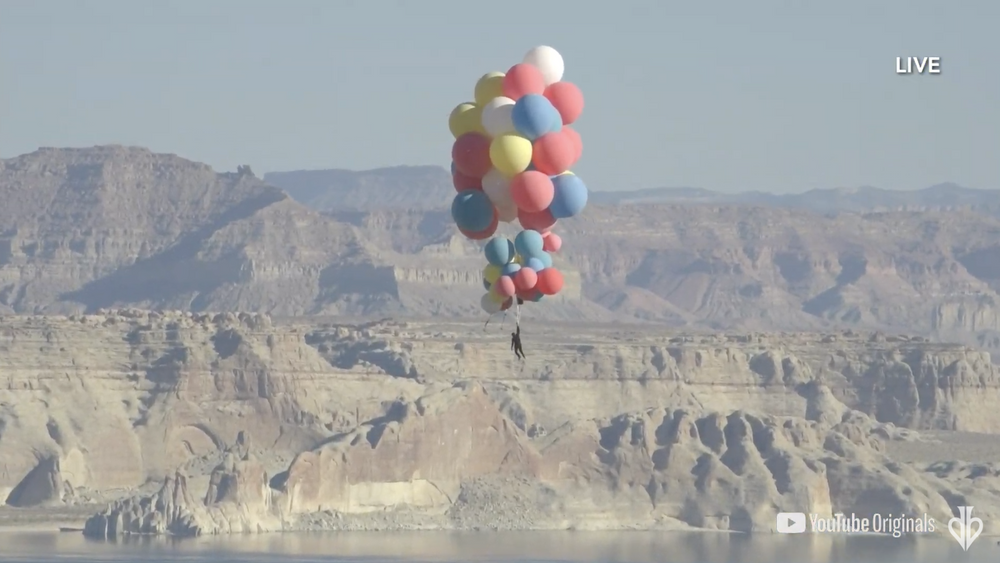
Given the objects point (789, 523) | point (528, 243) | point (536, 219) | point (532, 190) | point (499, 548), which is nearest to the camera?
point (532, 190)

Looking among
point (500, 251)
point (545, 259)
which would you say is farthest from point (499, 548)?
point (500, 251)

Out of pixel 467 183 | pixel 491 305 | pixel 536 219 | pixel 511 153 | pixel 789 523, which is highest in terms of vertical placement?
pixel 511 153

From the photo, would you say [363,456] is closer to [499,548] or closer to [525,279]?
[499,548]

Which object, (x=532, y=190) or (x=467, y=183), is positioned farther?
(x=467, y=183)

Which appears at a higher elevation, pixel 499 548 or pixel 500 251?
pixel 500 251

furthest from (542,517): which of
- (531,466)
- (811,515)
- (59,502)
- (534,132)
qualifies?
(534,132)

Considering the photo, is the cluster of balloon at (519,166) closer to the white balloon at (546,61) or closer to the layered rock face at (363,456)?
the white balloon at (546,61)

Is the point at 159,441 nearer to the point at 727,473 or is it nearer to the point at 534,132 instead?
the point at 727,473
